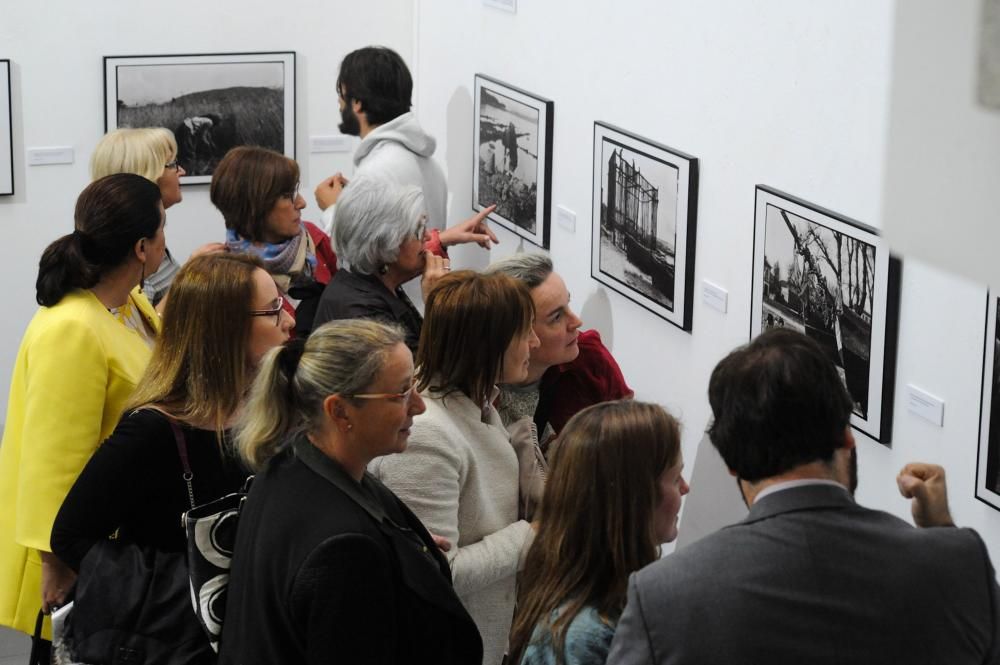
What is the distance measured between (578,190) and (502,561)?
3454mm

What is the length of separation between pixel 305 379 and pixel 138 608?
1.01 m

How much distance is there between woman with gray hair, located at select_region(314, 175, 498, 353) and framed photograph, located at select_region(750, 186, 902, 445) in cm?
146

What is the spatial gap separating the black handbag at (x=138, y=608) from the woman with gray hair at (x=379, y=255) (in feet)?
6.16

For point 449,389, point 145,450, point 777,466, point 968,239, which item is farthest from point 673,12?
point 968,239

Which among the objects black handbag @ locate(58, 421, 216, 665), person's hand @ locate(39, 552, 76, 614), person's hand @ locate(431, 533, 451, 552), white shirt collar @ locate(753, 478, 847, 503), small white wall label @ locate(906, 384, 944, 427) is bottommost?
person's hand @ locate(39, 552, 76, 614)

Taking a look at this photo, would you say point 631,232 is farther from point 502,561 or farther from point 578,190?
point 502,561

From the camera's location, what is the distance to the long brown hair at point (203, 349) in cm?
365

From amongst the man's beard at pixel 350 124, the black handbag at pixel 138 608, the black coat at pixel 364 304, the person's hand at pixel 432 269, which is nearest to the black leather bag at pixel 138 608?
the black handbag at pixel 138 608

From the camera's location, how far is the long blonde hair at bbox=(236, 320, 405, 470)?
3.08 meters

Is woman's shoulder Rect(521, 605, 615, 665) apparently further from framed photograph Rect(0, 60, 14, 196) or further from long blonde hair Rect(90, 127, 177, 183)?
framed photograph Rect(0, 60, 14, 196)

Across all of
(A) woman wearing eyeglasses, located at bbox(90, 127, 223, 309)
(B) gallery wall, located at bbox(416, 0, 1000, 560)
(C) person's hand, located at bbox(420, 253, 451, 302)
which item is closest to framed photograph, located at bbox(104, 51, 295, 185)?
(B) gallery wall, located at bbox(416, 0, 1000, 560)

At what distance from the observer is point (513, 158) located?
25.4ft

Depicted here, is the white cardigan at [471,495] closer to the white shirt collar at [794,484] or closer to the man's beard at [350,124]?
the white shirt collar at [794,484]

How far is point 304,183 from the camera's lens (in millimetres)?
9594
